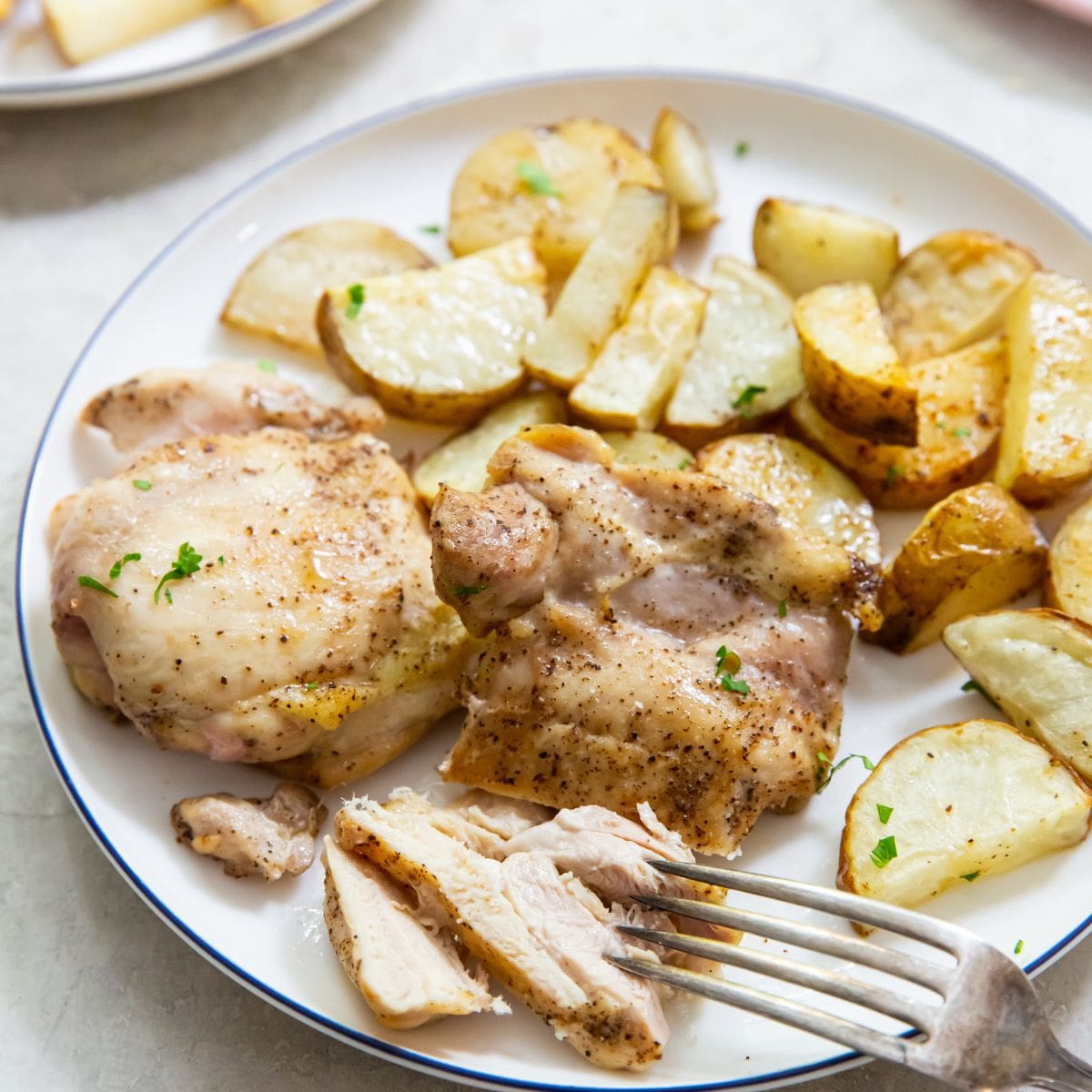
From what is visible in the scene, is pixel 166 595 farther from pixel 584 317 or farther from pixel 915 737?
pixel 915 737

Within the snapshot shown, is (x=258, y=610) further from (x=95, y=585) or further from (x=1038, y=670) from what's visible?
(x=1038, y=670)

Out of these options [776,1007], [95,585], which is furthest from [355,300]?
[776,1007]

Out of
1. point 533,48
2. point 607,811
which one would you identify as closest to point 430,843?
point 607,811

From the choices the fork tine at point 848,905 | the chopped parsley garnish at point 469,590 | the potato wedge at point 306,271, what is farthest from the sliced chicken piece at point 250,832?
the potato wedge at point 306,271

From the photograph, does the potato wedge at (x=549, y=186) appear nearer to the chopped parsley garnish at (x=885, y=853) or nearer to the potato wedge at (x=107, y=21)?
the potato wedge at (x=107, y=21)

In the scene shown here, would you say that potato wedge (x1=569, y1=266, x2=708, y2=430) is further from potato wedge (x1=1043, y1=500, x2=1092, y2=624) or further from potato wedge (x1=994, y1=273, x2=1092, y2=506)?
potato wedge (x1=1043, y1=500, x2=1092, y2=624)
